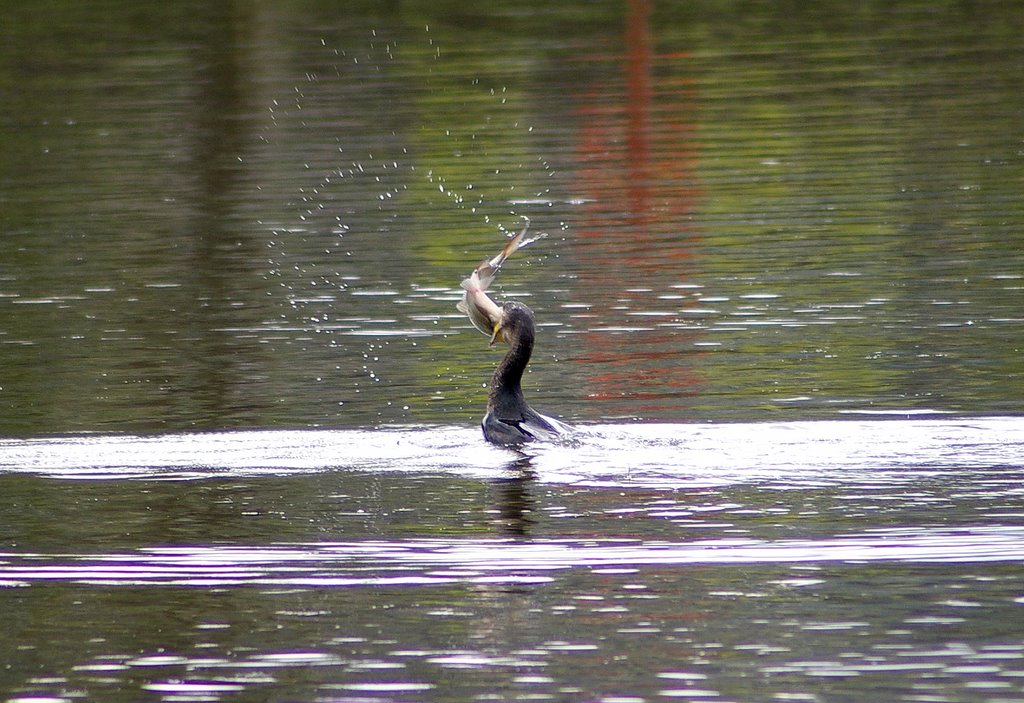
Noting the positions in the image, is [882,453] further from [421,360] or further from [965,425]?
[421,360]

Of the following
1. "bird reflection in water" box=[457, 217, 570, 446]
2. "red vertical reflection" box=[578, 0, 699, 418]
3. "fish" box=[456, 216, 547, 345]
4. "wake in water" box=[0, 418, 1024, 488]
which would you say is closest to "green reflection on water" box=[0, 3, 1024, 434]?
"red vertical reflection" box=[578, 0, 699, 418]

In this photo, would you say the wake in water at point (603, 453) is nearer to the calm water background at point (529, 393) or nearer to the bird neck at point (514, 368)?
the calm water background at point (529, 393)

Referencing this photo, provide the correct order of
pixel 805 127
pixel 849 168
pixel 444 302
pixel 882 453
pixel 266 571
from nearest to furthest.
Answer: pixel 266 571 < pixel 882 453 < pixel 444 302 < pixel 849 168 < pixel 805 127

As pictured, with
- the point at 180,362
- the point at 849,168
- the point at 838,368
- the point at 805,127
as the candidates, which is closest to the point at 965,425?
the point at 838,368

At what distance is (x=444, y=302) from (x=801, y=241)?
12.5 feet

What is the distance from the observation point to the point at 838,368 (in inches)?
532

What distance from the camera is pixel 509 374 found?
12.1m

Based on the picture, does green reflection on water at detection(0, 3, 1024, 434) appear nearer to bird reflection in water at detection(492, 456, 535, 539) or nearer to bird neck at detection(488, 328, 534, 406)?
bird neck at detection(488, 328, 534, 406)

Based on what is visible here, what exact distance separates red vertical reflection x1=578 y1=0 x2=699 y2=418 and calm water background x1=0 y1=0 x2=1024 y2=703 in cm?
7

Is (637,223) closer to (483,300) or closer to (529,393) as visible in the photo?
(529,393)

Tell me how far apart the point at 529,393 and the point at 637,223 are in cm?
714

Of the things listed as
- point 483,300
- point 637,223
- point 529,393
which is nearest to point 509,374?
point 483,300

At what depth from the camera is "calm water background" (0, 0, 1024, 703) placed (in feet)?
26.9

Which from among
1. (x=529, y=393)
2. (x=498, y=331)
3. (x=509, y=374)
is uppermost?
(x=498, y=331)
